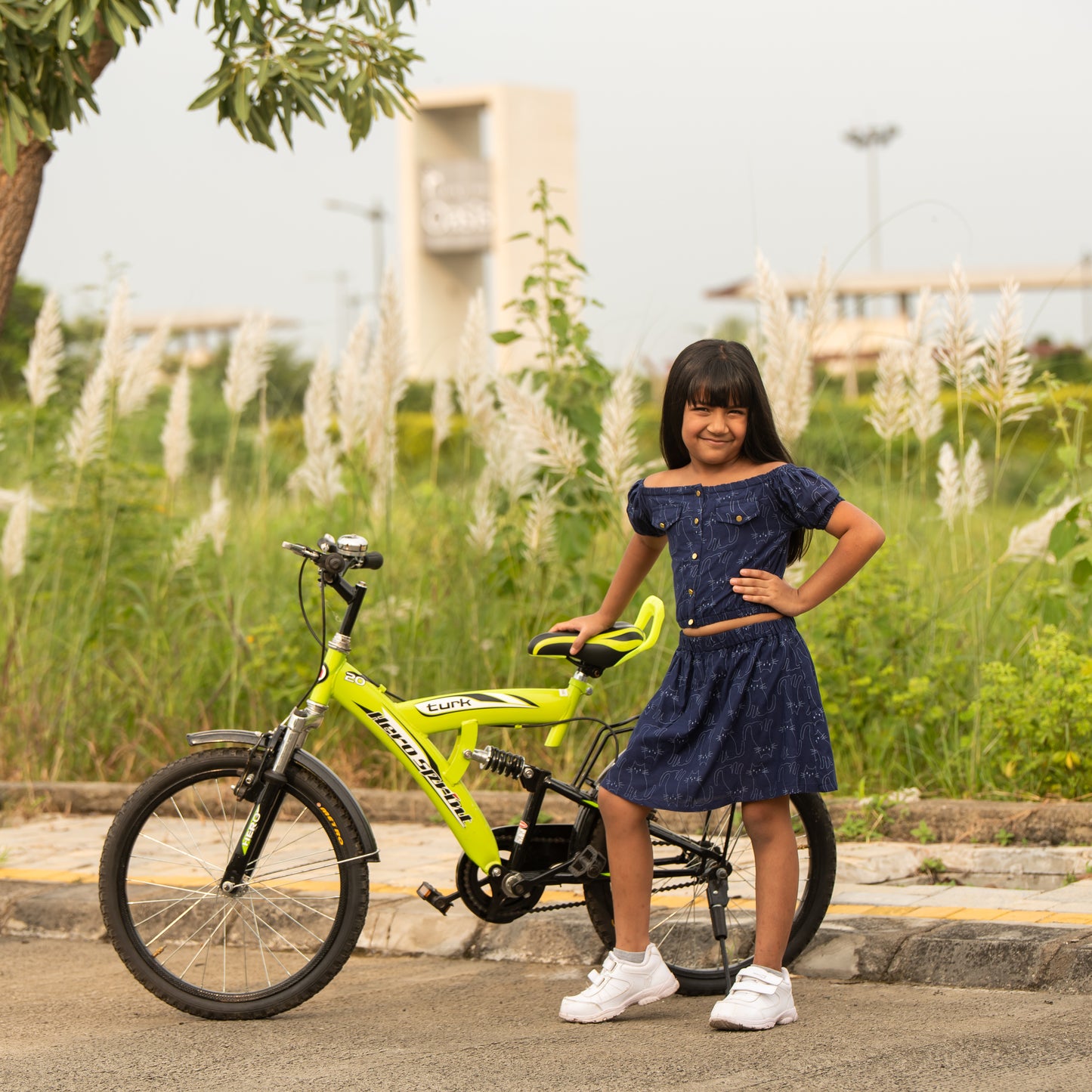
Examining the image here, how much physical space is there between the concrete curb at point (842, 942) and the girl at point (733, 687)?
0.44 meters

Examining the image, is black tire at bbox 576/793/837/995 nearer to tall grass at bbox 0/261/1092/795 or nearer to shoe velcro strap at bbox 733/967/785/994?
shoe velcro strap at bbox 733/967/785/994

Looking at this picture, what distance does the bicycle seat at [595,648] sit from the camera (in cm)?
420

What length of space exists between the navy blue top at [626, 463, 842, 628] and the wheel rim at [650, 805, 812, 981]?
0.67m

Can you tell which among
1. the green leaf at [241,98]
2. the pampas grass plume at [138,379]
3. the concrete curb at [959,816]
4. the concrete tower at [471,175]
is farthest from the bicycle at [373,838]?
the concrete tower at [471,175]

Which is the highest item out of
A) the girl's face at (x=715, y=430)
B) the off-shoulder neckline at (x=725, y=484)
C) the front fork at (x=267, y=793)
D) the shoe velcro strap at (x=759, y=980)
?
the girl's face at (x=715, y=430)

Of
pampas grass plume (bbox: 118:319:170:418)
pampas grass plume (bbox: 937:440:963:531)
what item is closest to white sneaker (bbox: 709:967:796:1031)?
pampas grass plume (bbox: 937:440:963:531)

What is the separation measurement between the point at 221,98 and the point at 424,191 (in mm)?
51348

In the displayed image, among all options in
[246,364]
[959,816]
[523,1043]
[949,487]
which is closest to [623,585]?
[523,1043]

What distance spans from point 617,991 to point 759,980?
0.37 m

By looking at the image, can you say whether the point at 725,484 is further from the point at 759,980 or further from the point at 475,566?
the point at 475,566

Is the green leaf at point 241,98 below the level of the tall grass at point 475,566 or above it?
above

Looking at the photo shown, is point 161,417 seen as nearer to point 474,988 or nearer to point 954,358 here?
point 954,358

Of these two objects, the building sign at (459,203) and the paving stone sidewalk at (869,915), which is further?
the building sign at (459,203)

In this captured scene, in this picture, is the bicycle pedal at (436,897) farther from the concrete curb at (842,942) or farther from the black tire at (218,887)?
the concrete curb at (842,942)
